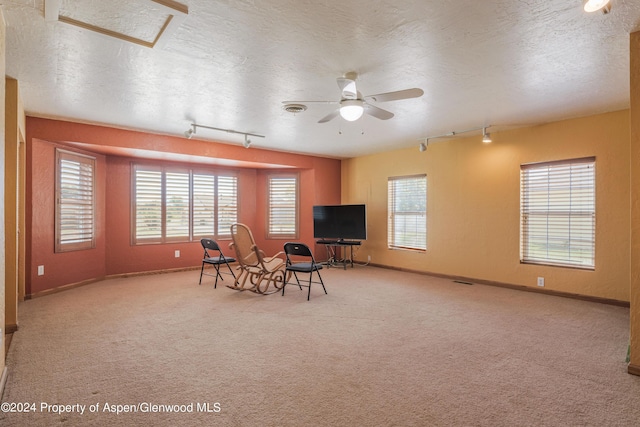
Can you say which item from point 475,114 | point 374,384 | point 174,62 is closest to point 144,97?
point 174,62

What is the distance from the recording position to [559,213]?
4754 millimetres

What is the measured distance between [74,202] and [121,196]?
854 millimetres

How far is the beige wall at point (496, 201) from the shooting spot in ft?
13.8

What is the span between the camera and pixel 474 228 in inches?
221

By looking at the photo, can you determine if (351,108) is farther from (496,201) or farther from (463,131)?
(496,201)

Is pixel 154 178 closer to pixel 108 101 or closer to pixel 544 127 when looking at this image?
pixel 108 101

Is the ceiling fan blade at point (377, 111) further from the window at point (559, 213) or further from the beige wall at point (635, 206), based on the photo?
the window at point (559, 213)

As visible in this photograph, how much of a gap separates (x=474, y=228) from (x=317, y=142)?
3063 mm

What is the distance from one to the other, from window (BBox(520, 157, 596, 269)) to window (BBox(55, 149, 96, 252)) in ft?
21.9

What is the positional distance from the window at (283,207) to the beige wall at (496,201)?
4.93ft

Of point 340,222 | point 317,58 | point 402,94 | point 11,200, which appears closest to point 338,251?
point 340,222

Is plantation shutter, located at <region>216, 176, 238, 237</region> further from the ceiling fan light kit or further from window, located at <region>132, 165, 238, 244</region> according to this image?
the ceiling fan light kit

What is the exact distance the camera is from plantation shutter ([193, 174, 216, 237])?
6.74 m

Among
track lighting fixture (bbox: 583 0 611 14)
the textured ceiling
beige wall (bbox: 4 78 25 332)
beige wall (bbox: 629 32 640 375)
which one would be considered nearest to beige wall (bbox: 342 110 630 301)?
the textured ceiling
